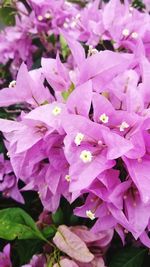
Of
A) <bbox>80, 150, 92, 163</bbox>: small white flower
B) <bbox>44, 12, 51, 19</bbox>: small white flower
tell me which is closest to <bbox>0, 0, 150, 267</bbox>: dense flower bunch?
<bbox>80, 150, 92, 163</bbox>: small white flower

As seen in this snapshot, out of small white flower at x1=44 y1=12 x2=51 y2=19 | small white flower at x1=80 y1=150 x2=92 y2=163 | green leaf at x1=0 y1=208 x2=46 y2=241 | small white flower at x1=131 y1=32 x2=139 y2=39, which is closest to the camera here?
small white flower at x1=80 y1=150 x2=92 y2=163

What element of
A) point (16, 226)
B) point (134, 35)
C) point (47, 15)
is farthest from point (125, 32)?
point (16, 226)

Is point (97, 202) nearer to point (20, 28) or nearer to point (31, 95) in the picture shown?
point (31, 95)

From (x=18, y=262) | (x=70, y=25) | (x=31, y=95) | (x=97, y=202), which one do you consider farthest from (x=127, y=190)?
(x=70, y=25)

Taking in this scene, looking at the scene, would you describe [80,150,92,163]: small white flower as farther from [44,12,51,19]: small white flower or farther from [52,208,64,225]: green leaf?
[44,12,51,19]: small white flower

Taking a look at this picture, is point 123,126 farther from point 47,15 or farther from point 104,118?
point 47,15
